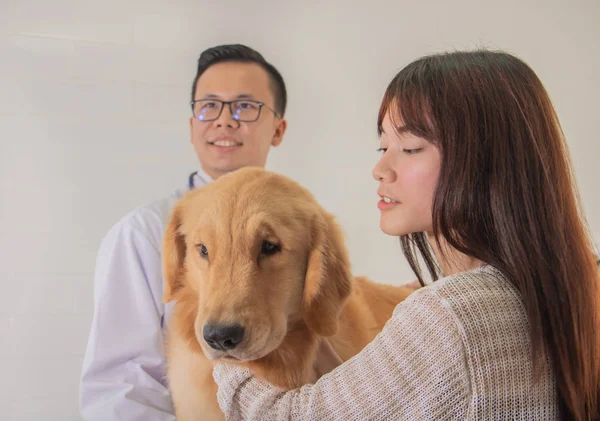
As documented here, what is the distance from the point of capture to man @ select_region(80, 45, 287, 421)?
4.75ft

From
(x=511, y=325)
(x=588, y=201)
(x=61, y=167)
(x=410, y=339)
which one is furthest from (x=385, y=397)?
(x=588, y=201)

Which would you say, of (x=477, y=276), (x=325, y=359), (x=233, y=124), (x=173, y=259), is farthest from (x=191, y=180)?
(x=477, y=276)

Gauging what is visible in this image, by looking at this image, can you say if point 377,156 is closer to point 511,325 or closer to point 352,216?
point 352,216

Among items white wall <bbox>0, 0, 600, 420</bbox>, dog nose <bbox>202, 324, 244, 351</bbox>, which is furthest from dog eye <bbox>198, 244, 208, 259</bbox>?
white wall <bbox>0, 0, 600, 420</bbox>

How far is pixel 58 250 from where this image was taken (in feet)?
5.57

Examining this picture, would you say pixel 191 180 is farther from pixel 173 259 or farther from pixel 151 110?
pixel 173 259

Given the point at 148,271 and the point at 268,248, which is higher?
→ the point at 268,248

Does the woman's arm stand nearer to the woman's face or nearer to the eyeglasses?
the woman's face

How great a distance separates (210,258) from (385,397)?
1.57ft

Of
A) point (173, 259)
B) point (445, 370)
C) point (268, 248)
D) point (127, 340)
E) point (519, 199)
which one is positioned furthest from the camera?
point (127, 340)

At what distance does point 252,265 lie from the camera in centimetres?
110

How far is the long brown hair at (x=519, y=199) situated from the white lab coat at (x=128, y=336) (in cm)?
89

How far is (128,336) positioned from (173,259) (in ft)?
1.27

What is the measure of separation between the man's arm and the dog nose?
52 centimetres
